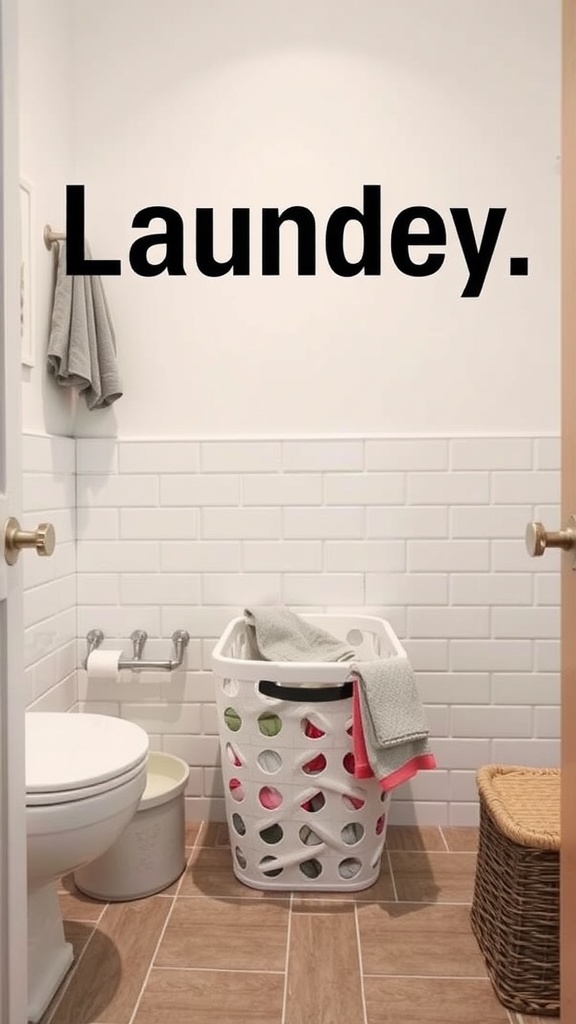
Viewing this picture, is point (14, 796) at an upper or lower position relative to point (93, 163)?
lower

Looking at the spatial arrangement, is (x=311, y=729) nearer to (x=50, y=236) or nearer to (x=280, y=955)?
(x=280, y=955)

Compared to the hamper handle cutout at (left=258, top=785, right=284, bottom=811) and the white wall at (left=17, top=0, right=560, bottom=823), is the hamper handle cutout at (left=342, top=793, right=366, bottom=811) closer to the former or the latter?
the hamper handle cutout at (left=258, top=785, right=284, bottom=811)

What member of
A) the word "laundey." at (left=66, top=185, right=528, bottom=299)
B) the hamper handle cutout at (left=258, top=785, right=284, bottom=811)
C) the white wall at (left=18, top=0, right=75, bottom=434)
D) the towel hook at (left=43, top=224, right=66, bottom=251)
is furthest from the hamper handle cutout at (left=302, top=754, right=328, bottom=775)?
the towel hook at (left=43, top=224, right=66, bottom=251)

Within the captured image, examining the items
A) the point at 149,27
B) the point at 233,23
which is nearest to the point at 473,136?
the point at 233,23

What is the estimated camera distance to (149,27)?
238cm

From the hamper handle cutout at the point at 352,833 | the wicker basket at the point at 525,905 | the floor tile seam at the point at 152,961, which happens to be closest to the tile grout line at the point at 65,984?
the floor tile seam at the point at 152,961

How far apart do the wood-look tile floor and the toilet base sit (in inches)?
1.3

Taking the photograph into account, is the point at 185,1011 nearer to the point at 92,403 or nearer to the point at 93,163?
the point at 92,403

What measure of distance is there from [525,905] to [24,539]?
1255mm

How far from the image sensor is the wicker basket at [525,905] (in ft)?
4.96

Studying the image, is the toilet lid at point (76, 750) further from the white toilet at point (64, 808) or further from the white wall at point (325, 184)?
the white wall at point (325, 184)

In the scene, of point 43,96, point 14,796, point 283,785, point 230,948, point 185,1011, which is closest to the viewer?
point 14,796

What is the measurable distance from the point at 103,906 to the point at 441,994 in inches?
33.9

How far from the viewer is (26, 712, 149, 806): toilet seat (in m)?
1.42
